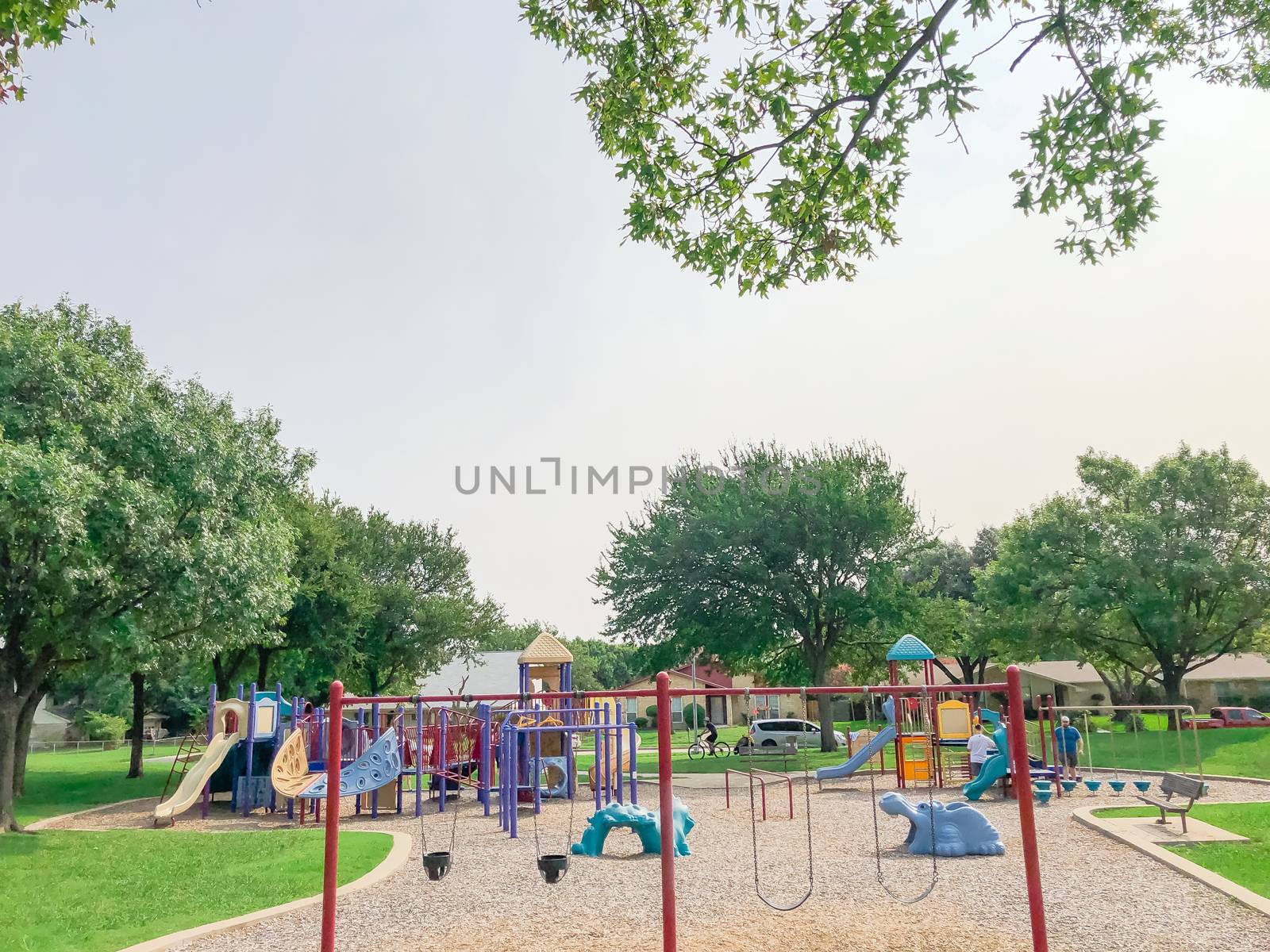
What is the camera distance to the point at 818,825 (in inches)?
640

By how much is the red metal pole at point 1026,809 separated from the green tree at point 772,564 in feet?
87.8

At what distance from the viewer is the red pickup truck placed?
35256 mm

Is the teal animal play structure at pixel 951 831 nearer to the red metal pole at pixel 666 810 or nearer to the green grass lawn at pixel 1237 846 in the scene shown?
the green grass lawn at pixel 1237 846

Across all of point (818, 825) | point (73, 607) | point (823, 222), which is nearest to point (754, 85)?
Result: point (823, 222)

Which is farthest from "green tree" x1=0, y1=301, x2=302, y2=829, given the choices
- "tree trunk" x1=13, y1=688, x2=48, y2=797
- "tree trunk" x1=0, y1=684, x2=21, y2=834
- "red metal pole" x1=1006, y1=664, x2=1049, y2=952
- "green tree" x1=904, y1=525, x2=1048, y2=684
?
"green tree" x1=904, y1=525, x2=1048, y2=684

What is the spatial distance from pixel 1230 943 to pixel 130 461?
743 inches

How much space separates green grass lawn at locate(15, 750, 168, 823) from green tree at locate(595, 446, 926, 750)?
16.7 metres

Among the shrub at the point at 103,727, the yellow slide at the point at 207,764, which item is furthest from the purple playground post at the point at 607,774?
the shrub at the point at 103,727

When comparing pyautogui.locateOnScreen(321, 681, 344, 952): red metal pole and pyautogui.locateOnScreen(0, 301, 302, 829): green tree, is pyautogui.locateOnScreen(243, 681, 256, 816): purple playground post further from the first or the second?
pyautogui.locateOnScreen(321, 681, 344, 952): red metal pole

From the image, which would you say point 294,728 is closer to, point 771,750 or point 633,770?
point 633,770

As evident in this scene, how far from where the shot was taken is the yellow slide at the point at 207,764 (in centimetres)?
1861

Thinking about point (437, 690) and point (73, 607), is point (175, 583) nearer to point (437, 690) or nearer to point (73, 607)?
point (73, 607)

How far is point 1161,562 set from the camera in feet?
113

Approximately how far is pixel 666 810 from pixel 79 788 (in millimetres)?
26134
